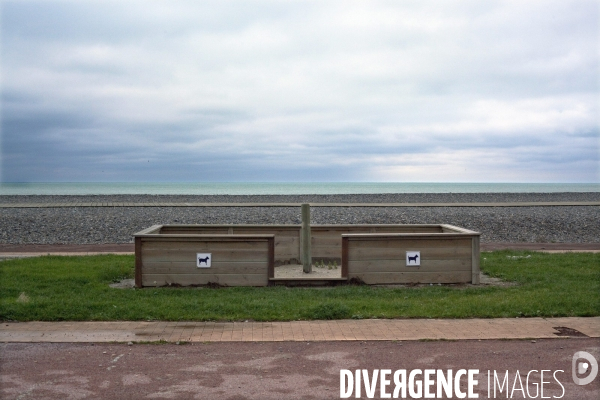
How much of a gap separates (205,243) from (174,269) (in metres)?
0.73

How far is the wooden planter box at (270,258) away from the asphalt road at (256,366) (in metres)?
3.77

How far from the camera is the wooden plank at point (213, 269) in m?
10.6

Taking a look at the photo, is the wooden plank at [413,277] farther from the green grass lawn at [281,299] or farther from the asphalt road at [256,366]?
the asphalt road at [256,366]

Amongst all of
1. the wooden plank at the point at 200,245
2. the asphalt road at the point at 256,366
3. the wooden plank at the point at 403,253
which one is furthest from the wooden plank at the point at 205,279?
the asphalt road at the point at 256,366

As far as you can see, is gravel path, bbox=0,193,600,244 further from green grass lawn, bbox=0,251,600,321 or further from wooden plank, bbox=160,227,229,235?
green grass lawn, bbox=0,251,600,321

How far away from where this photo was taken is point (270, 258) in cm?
1057

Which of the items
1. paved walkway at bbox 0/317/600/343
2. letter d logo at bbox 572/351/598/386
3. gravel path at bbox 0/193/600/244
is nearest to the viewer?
letter d logo at bbox 572/351/598/386

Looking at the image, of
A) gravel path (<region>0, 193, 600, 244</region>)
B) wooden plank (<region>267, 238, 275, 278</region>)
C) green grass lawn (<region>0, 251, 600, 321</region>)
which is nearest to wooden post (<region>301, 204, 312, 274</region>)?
wooden plank (<region>267, 238, 275, 278</region>)

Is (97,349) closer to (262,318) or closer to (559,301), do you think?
(262,318)

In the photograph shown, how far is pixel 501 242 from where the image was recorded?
19328mm

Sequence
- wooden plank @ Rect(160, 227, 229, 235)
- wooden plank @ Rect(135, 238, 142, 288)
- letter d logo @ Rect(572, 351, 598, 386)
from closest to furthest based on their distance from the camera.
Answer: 1. letter d logo @ Rect(572, 351, 598, 386)
2. wooden plank @ Rect(135, 238, 142, 288)
3. wooden plank @ Rect(160, 227, 229, 235)

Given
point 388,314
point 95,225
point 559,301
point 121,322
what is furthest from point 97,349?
point 95,225

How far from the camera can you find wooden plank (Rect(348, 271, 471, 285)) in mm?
10750

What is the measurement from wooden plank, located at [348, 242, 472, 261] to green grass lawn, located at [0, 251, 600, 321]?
24.0 inches
